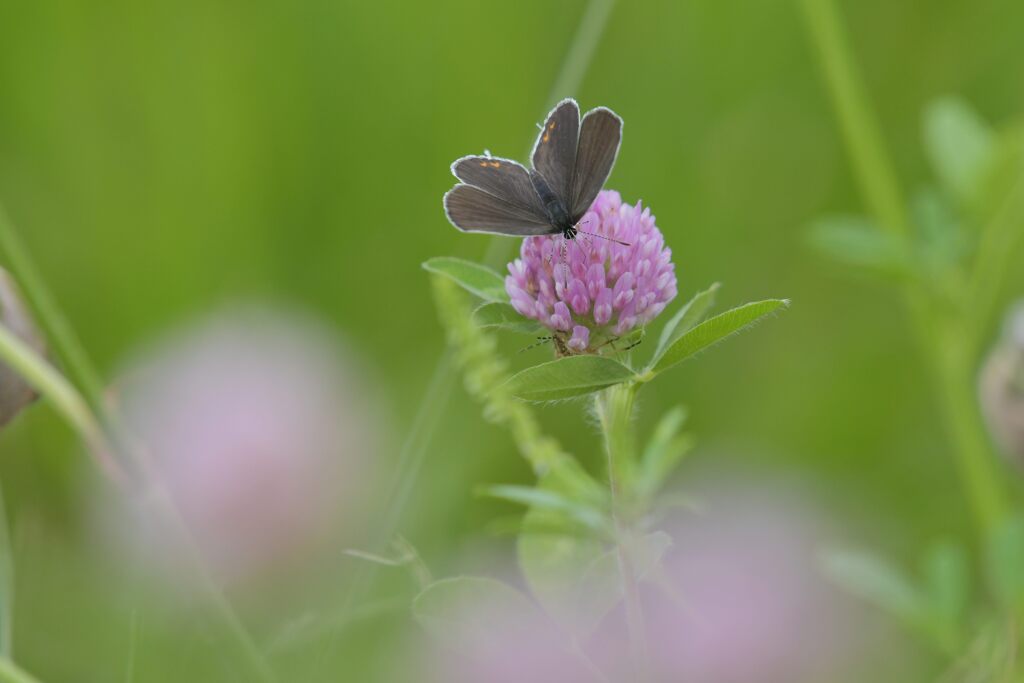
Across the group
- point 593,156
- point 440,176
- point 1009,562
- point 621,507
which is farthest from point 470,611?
point 440,176

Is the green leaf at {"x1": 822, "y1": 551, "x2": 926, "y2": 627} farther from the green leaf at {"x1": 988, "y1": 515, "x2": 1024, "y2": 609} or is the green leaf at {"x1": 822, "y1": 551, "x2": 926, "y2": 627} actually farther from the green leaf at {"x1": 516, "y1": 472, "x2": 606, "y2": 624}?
the green leaf at {"x1": 516, "y1": 472, "x2": 606, "y2": 624}

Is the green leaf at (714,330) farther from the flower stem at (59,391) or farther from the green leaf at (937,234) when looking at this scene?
the green leaf at (937,234)

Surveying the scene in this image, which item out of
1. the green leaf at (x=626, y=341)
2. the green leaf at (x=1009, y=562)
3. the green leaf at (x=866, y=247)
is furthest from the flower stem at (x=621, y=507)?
the green leaf at (x=866, y=247)

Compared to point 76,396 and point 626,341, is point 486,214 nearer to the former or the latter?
point 626,341

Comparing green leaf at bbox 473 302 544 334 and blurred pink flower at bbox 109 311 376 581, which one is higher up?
green leaf at bbox 473 302 544 334

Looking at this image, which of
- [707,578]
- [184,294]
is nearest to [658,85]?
[184,294]

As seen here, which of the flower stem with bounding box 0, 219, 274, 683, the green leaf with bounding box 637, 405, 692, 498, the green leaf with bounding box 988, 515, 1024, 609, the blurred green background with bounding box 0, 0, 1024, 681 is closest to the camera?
the flower stem with bounding box 0, 219, 274, 683

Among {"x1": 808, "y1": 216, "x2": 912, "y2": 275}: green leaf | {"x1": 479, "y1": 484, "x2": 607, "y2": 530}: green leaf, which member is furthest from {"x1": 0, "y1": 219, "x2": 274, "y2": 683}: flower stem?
{"x1": 808, "y1": 216, "x2": 912, "y2": 275}: green leaf
